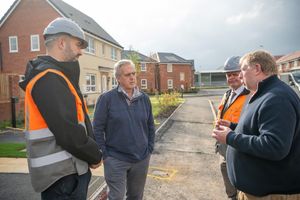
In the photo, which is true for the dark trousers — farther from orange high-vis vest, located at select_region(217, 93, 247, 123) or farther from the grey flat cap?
the grey flat cap

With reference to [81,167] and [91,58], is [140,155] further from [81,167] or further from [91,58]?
[91,58]

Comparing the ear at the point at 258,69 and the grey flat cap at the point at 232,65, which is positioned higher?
the grey flat cap at the point at 232,65

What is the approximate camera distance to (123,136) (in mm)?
3328

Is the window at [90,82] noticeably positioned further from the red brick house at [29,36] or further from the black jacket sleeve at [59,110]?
the black jacket sleeve at [59,110]

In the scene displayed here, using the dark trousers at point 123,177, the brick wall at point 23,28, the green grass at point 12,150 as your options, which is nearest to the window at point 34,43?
Result: the brick wall at point 23,28

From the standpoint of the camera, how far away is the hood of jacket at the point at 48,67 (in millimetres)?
2125

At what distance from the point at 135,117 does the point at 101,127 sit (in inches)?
17.3

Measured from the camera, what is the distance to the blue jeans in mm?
2141

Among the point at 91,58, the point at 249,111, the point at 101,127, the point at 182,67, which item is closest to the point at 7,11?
the point at 91,58

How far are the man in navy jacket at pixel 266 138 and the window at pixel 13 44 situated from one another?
24.5m

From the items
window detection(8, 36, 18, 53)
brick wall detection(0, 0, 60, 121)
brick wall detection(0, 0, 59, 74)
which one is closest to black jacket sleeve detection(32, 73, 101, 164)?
brick wall detection(0, 0, 60, 121)

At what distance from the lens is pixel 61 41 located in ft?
7.45

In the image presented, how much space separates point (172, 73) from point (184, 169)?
146ft

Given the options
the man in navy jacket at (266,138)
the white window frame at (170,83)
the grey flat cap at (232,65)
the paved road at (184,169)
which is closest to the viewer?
the man in navy jacket at (266,138)
